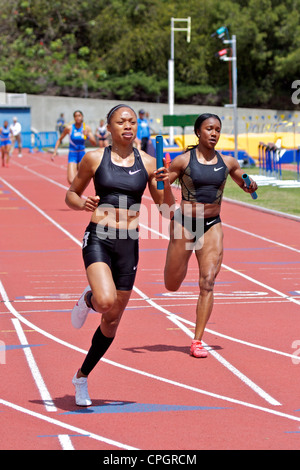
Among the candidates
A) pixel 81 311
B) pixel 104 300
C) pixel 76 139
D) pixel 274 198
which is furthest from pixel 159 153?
pixel 274 198

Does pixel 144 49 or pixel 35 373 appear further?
pixel 144 49

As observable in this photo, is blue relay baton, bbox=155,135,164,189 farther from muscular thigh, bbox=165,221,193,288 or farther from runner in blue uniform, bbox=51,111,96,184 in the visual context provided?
runner in blue uniform, bbox=51,111,96,184

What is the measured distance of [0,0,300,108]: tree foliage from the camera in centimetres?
6238

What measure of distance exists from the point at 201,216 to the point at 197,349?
3.92ft

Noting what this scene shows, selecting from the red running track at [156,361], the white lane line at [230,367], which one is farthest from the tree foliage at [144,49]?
the white lane line at [230,367]

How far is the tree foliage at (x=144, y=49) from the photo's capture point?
62.4 metres

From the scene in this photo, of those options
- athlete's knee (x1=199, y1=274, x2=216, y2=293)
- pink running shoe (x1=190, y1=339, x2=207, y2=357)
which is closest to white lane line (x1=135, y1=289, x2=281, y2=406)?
pink running shoe (x1=190, y1=339, x2=207, y2=357)

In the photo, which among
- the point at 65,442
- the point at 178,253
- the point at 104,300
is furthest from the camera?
the point at 178,253

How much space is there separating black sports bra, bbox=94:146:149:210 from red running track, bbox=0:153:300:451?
143 cm

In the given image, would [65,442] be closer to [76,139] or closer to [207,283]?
[207,283]

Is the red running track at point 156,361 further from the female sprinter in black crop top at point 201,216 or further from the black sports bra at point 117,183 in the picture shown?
the black sports bra at point 117,183

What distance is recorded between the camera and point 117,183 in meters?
6.68

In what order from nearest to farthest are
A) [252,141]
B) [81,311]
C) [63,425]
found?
1. [63,425]
2. [81,311]
3. [252,141]

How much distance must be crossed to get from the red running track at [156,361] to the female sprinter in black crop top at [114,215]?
1.60 feet
